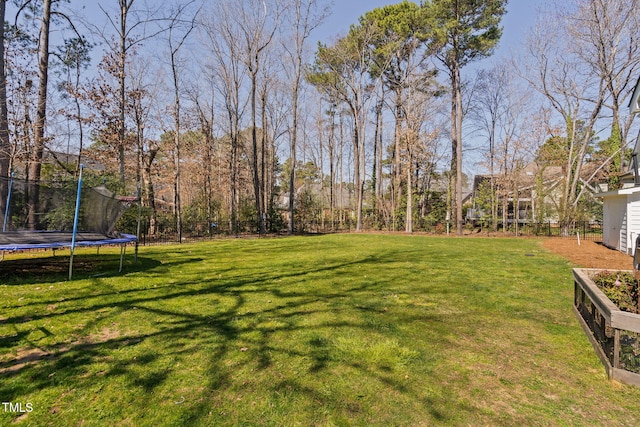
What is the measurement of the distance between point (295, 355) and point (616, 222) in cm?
1335

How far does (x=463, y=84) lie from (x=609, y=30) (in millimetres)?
9877

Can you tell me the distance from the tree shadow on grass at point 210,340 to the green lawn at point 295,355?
2cm

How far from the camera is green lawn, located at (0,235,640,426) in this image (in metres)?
2.02

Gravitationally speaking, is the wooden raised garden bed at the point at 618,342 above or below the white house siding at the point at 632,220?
below

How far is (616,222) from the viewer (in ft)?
35.6

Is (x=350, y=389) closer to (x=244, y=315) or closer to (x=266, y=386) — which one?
(x=266, y=386)

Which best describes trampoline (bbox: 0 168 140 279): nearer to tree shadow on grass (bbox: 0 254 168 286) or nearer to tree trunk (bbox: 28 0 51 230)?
tree shadow on grass (bbox: 0 254 168 286)

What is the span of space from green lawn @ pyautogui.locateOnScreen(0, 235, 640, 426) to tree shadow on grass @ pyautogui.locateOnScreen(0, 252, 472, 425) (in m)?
0.02

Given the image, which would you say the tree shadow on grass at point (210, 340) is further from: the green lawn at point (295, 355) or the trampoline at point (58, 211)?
the trampoline at point (58, 211)

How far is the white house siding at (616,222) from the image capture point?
10.1 metres

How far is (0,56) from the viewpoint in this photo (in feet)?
26.2

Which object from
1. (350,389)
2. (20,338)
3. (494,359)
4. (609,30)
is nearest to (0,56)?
(20,338)

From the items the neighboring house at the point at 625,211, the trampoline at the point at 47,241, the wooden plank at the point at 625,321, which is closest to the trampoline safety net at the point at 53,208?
the trampoline at the point at 47,241

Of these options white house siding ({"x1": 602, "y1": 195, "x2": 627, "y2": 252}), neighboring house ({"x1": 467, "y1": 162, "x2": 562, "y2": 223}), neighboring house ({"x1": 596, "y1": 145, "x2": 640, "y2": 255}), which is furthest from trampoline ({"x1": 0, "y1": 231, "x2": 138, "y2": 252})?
neighboring house ({"x1": 467, "y1": 162, "x2": 562, "y2": 223})
